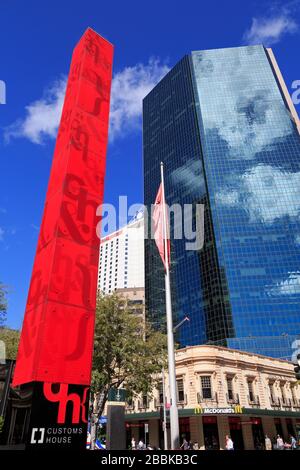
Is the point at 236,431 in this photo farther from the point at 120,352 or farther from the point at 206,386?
the point at 120,352

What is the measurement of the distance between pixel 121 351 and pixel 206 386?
49.9 feet

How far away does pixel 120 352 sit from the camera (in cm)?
2925

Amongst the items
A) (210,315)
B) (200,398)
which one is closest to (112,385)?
(200,398)

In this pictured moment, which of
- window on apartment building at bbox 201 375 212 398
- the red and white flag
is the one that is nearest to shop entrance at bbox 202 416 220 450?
window on apartment building at bbox 201 375 212 398

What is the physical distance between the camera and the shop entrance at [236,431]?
38531 millimetres

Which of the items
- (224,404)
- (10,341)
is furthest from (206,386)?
(10,341)

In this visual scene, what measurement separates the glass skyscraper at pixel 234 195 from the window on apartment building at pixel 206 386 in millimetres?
48410

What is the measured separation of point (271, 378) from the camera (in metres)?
46.5

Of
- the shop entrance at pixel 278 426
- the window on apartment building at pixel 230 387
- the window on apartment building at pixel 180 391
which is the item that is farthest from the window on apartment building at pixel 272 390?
the window on apartment building at pixel 180 391

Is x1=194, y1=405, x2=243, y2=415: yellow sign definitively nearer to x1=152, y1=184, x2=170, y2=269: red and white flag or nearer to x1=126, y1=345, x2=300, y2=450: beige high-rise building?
x1=126, y1=345, x2=300, y2=450: beige high-rise building

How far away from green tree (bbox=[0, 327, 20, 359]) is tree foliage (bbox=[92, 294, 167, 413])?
8.80 meters

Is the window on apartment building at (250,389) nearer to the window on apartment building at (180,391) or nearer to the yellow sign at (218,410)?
the yellow sign at (218,410)

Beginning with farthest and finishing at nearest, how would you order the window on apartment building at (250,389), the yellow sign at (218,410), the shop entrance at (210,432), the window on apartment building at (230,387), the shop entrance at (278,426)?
1. the shop entrance at (278,426)
2. the window on apartment building at (250,389)
3. the window on apartment building at (230,387)
4. the shop entrance at (210,432)
5. the yellow sign at (218,410)
